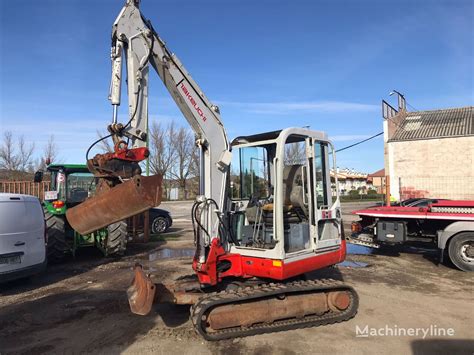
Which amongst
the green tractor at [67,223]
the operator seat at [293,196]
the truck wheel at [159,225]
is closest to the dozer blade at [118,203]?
the operator seat at [293,196]

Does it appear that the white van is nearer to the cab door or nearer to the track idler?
the track idler

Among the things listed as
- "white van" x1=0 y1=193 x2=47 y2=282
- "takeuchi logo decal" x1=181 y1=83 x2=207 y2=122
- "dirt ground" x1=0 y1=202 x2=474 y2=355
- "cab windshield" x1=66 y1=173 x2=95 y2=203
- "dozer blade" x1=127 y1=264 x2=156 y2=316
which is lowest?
"dirt ground" x1=0 y1=202 x2=474 y2=355

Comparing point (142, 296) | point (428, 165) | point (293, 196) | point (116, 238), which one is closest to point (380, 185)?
point (428, 165)

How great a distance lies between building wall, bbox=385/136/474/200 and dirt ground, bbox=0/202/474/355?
1811 centimetres

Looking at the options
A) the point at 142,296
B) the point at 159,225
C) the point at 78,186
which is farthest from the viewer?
the point at 159,225

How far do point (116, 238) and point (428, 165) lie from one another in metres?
24.7

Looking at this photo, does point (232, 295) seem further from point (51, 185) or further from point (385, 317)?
point (51, 185)

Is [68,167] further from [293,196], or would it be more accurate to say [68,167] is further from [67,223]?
[293,196]

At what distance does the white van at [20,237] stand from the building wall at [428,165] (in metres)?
22.7

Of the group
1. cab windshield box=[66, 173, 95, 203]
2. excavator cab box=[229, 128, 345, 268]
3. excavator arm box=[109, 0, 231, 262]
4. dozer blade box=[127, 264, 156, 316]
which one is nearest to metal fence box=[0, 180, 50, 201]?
cab windshield box=[66, 173, 95, 203]

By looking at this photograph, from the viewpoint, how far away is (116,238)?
30.5 feet

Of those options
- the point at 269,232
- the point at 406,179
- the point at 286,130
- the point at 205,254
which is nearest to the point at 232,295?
the point at 205,254

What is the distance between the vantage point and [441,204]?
A: 29.9ft

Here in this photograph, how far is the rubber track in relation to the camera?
15.1 feet
